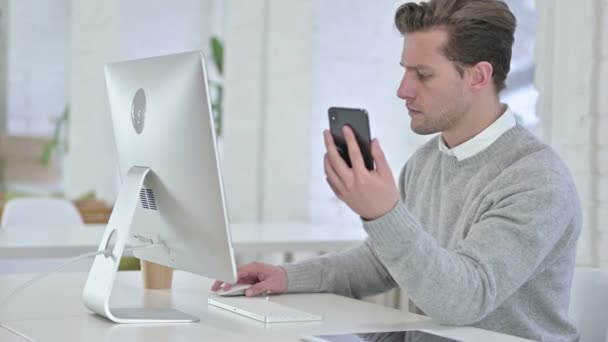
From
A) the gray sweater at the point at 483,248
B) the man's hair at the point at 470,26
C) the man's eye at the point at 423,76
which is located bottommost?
the gray sweater at the point at 483,248

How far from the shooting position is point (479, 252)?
65.0 inches

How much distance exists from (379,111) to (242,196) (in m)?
0.95

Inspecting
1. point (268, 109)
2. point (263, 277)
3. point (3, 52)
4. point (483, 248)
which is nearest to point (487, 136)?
point (483, 248)

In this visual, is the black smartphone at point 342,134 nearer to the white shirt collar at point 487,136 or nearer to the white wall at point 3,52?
the white shirt collar at point 487,136

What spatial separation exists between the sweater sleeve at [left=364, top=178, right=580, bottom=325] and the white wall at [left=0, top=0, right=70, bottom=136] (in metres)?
6.74

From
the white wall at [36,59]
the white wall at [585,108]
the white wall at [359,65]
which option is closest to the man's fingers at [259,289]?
the white wall at [585,108]

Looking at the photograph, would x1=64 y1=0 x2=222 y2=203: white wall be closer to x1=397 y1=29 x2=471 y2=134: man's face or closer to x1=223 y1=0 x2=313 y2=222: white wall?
x1=223 y1=0 x2=313 y2=222: white wall

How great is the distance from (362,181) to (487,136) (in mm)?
500

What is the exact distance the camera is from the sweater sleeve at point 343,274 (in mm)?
2027

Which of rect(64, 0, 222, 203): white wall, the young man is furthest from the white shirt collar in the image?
rect(64, 0, 222, 203): white wall

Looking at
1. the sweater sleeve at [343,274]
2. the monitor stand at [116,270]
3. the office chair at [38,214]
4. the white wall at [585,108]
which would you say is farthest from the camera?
the office chair at [38,214]

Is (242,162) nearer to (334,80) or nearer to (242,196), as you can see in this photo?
(242,196)

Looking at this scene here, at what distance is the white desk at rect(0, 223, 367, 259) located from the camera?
9.22ft

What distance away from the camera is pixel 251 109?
4758 mm
